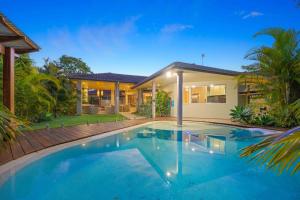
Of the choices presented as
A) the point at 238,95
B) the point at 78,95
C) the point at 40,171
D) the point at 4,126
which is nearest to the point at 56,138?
the point at 40,171

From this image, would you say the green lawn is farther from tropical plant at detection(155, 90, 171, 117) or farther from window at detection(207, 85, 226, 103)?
window at detection(207, 85, 226, 103)

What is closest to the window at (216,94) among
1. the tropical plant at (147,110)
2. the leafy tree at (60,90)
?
the tropical plant at (147,110)

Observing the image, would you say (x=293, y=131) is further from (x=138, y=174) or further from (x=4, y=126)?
(x=138, y=174)

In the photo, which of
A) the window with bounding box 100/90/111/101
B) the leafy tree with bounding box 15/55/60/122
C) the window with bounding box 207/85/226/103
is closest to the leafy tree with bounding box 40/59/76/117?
the leafy tree with bounding box 15/55/60/122

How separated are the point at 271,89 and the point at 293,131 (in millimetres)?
9902

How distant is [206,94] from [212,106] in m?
1.08

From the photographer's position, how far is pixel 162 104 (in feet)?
53.0

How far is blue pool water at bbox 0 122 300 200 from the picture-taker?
347cm

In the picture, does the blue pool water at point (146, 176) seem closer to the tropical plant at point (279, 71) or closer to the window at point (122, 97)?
the tropical plant at point (279, 71)

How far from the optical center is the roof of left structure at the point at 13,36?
400 cm

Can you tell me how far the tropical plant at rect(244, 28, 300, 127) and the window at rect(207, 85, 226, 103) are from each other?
454 centimetres

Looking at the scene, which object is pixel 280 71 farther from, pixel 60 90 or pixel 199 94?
pixel 60 90

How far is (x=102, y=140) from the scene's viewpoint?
24.0 ft

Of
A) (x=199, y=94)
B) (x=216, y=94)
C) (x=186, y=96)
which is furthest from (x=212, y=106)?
(x=186, y=96)
